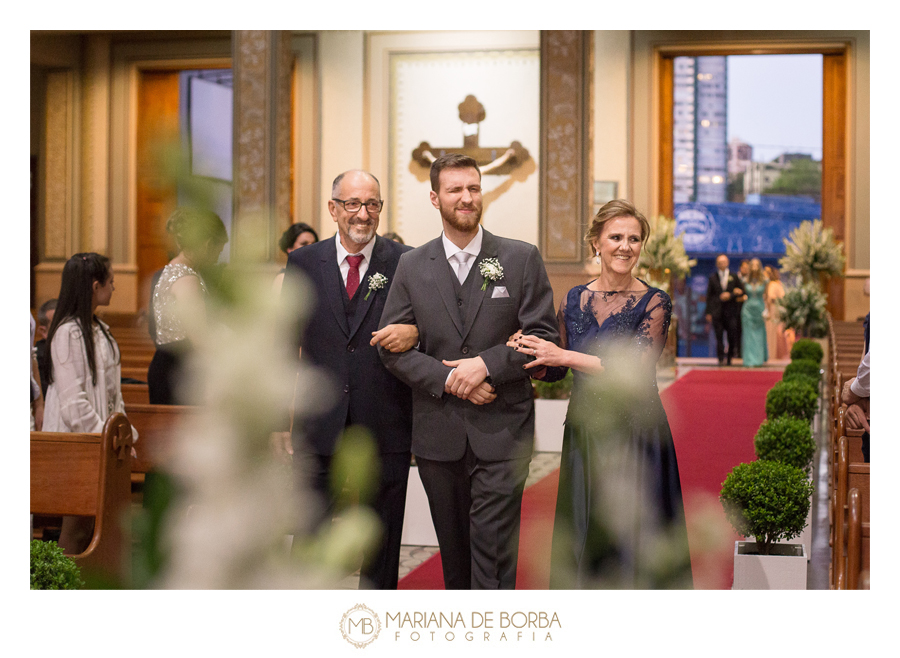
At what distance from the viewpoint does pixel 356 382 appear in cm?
269

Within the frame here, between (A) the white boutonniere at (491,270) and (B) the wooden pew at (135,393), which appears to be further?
(B) the wooden pew at (135,393)

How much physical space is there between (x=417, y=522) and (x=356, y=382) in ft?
5.08

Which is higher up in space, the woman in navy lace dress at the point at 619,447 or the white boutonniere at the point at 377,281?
the white boutonniere at the point at 377,281

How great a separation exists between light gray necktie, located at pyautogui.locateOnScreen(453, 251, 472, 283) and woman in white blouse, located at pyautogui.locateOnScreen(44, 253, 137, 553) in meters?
1.33

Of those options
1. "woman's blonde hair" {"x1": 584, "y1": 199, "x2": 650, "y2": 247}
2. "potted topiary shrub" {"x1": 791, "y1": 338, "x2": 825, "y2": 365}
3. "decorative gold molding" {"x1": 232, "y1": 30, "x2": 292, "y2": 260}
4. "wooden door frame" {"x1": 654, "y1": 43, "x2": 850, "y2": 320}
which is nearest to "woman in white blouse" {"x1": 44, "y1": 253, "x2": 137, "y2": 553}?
"woman's blonde hair" {"x1": 584, "y1": 199, "x2": 650, "y2": 247}

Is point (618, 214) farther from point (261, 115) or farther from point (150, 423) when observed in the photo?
point (261, 115)

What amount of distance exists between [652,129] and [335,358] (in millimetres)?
12548

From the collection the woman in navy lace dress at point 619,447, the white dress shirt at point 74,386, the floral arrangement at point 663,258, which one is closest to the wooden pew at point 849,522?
the woman in navy lace dress at point 619,447

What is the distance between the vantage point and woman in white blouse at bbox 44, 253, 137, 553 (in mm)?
3082

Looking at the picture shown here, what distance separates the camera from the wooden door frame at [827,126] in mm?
13930

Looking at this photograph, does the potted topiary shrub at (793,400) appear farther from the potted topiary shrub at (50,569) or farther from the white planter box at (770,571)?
the potted topiary shrub at (50,569)

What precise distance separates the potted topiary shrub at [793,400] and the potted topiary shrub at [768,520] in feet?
7.28

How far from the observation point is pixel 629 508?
246 centimetres
